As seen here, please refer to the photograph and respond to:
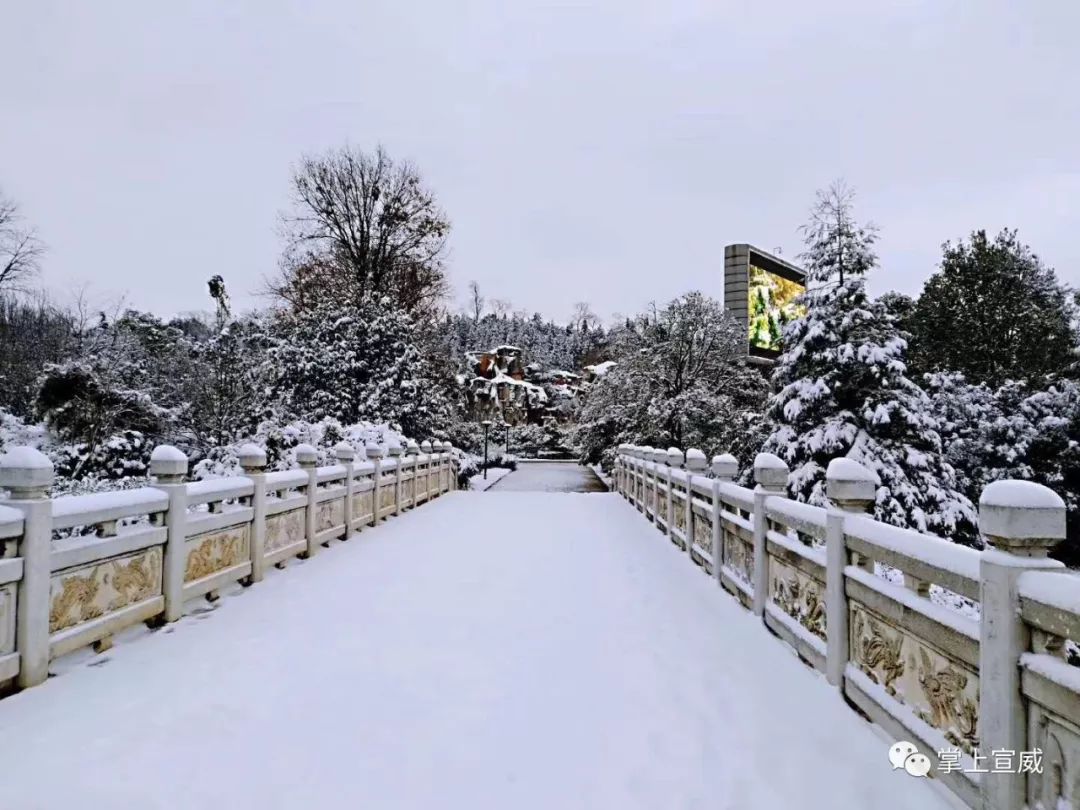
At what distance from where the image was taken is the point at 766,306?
30.0 metres

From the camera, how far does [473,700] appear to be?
11.5ft

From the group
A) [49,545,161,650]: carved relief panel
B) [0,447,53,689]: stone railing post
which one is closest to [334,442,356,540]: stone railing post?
[49,545,161,650]: carved relief panel

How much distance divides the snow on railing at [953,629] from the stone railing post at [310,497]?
16.8 feet

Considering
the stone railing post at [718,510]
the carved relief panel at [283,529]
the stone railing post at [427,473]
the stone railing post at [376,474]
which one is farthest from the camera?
the stone railing post at [427,473]

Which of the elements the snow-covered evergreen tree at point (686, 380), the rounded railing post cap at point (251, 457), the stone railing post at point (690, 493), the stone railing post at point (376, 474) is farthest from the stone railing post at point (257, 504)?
the snow-covered evergreen tree at point (686, 380)

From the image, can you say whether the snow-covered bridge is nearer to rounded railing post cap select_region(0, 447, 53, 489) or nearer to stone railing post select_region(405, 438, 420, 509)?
rounded railing post cap select_region(0, 447, 53, 489)

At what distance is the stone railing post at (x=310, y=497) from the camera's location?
7.60m

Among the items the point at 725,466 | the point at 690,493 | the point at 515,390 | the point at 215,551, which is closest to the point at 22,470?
the point at 215,551

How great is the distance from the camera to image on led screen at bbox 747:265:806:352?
94.0 ft

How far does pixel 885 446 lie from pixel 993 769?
1160 cm

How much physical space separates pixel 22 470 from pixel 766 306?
2979 cm

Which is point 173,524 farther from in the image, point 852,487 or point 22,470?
point 852,487

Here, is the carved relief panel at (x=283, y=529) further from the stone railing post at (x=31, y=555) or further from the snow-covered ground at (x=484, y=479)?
the snow-covered ground at (x=484, y=479)

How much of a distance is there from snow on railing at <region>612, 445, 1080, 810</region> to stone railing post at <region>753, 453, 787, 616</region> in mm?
266
